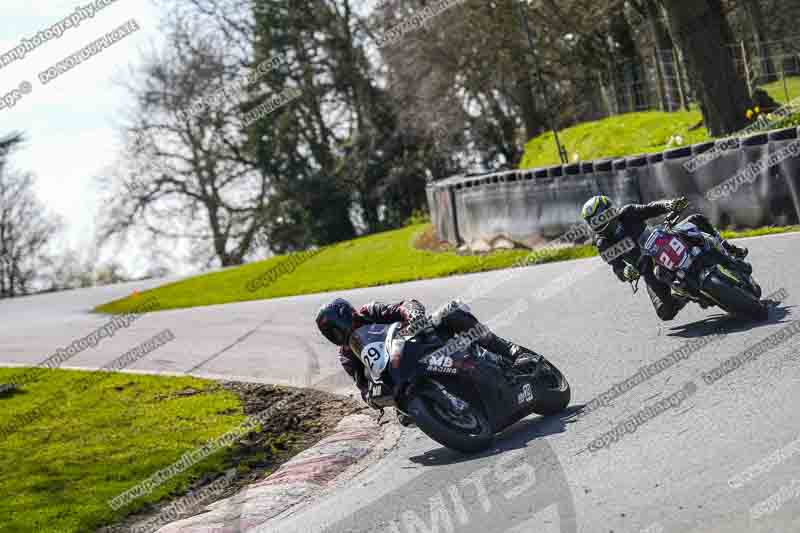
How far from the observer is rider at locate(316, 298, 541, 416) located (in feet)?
27.7

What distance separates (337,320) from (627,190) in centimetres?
975

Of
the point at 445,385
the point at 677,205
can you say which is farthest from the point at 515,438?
the point at 677,205

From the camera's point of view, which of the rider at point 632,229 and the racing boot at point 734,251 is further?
the rider at point 632,229

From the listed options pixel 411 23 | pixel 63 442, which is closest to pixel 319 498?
pixel 63 442

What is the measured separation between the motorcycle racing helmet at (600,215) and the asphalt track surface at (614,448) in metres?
1.16

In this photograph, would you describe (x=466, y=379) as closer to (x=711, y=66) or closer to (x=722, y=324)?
(x=722, y=324)

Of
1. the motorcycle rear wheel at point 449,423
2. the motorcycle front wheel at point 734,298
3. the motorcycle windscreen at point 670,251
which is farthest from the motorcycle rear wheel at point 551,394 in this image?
the motorcycle windscreen at point 670,251

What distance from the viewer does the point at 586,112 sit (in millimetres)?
42469

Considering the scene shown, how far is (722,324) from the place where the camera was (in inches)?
400

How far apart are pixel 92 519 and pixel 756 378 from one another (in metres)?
5.67

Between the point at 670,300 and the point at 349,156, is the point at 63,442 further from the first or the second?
the point at 349,156

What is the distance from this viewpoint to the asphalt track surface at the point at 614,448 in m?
5.89

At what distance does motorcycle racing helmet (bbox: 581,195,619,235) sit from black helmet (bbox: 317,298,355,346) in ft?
10.2

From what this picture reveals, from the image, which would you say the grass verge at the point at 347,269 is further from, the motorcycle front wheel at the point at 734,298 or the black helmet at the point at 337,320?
the black helmet at the point at 337,320
